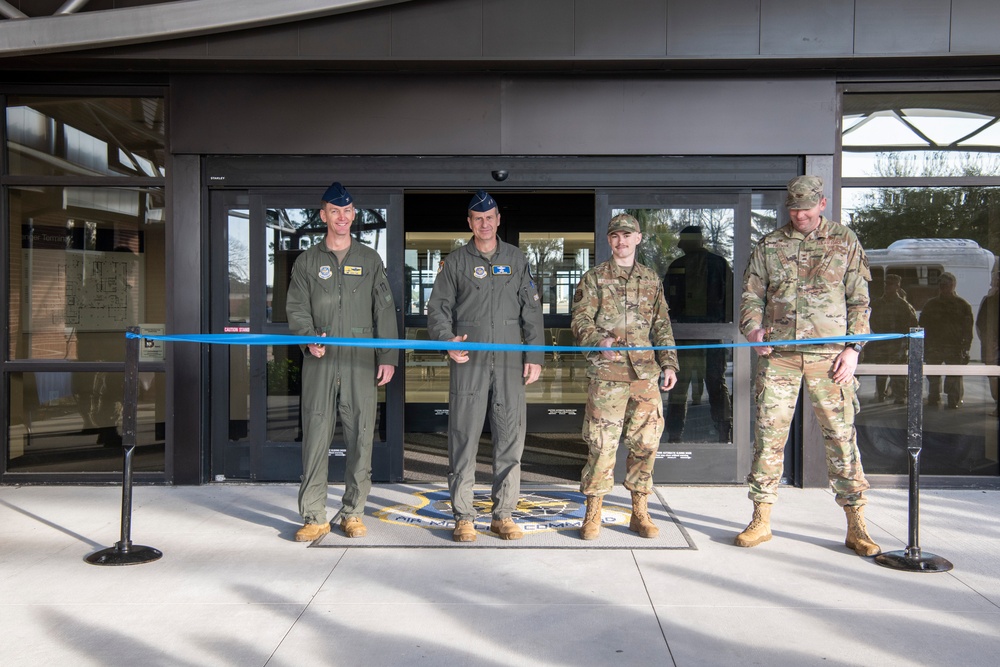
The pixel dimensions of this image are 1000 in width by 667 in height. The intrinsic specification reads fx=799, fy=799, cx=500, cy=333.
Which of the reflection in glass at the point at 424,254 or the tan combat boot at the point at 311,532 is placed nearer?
the tan combat boot at the point at 311,532

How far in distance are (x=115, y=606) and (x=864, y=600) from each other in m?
3.10

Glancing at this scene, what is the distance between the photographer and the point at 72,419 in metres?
5.79

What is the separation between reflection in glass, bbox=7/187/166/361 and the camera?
222 inches

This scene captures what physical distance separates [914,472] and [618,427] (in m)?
1.46

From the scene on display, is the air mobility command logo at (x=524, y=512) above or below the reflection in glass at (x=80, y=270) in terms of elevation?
below

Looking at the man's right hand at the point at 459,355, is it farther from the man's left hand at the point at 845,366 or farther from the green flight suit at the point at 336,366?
the man's left hand at the point at 845,366

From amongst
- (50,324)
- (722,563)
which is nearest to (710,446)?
(722,563)

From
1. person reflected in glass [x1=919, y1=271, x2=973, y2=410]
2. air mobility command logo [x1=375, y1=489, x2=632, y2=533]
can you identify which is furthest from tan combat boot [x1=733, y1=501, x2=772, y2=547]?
person reflected in glass [x1=919, y1=271, x2=973, y2=410]

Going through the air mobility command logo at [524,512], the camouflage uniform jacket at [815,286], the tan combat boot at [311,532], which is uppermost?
the camouflage uniform jacket at [815,286]

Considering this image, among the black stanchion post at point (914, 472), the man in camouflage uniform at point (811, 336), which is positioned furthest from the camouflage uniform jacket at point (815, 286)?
the black stanchion post at point (914, 472)

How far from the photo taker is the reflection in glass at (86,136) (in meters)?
5.59

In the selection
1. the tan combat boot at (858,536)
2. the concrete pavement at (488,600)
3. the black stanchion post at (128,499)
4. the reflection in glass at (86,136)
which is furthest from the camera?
the reflection in glass at (86,136)

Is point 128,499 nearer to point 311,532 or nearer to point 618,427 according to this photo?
point 311,532

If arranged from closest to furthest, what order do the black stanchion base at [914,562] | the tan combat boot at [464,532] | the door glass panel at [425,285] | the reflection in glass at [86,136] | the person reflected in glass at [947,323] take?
the black stanchion base at [914,562] < the tan combat boot at [464,532] < the reflection in glass at [86,136] < the person reflected in glass at [947,323] < the door glass panel at [425,285]
